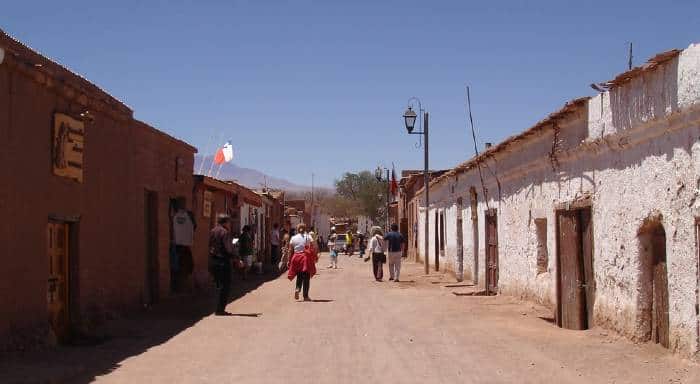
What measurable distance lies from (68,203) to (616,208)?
7.28 metres

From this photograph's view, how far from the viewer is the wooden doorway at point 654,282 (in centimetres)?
972

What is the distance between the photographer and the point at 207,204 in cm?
2067

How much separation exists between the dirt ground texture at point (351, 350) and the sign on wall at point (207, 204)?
4679mm

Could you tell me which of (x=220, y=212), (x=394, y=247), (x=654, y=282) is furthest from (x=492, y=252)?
(x=654, y=282)

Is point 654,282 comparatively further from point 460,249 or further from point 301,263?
point 460,249

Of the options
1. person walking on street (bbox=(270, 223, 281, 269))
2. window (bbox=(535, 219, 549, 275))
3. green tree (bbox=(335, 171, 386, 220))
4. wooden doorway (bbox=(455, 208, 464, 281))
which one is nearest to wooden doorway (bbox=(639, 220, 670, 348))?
window (bbox=(535, 219, 549, 275))

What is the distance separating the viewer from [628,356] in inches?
373

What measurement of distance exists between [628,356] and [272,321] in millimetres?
5841

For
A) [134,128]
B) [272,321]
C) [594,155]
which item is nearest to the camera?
[594,155]

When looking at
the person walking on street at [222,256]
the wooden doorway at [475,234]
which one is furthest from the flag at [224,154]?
the person walking on street at [222,256]

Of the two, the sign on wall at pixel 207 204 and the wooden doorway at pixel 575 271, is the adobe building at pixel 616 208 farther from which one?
the sign on wall at pixel 207 204

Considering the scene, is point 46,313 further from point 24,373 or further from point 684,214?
point 684,214

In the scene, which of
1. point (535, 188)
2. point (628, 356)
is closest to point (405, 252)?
point (535, 188)

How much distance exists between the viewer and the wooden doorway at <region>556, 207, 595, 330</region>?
39.8ft
